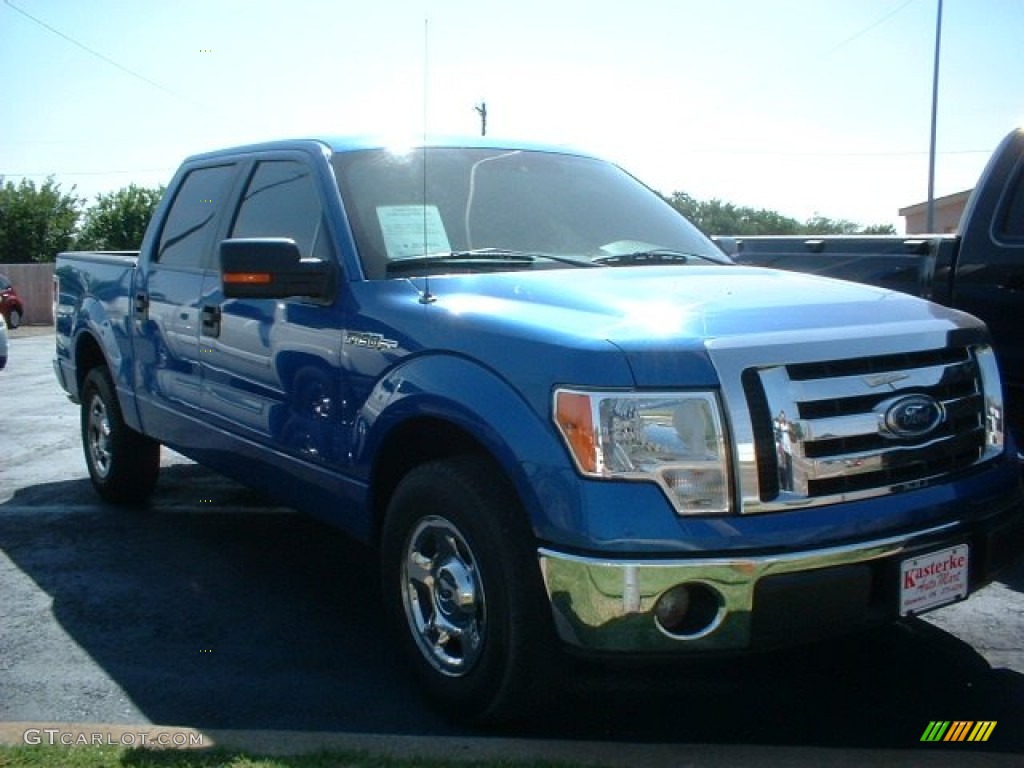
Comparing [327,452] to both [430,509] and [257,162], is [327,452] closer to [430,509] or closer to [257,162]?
[430,509]

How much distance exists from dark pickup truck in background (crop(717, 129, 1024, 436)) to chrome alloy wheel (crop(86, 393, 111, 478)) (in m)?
→ 3.79

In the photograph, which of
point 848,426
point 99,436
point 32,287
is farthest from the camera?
point 32,287

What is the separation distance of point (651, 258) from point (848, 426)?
1.47 meters

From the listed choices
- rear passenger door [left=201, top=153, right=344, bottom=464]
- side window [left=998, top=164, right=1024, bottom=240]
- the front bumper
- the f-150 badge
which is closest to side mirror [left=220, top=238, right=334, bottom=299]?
rear passenger door [left=201, top=153, right=344, bottom=464]

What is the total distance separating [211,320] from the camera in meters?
5.06

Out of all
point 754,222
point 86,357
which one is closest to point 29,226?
point 754,222

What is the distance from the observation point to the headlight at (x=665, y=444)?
3.01m

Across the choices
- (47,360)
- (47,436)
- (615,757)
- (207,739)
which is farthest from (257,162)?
(47,360)

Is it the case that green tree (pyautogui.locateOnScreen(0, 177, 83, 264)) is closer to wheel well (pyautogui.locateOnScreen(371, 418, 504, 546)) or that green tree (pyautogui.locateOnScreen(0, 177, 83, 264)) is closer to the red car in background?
the red car in background

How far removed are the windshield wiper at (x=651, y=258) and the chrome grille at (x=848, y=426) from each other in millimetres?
1267

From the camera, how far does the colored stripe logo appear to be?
3.44 meters

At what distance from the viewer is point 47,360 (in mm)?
18078

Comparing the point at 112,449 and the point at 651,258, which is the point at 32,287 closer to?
the point at 112,449

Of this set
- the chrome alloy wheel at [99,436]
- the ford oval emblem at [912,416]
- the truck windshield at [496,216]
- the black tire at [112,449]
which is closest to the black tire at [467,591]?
the truck windshield at [496,216]
